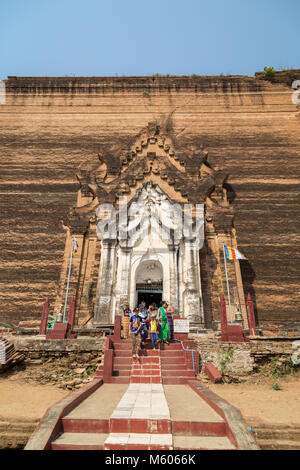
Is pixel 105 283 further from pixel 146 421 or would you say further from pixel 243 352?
pixel 146 421

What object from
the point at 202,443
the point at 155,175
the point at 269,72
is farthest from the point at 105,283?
the point at 269,72

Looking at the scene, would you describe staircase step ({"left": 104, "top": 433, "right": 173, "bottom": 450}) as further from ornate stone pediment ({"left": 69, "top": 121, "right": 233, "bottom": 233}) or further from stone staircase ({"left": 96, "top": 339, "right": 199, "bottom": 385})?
ornate stone pediment ({"left": 69, "top": 121, "right": 233, "bottom": 233})

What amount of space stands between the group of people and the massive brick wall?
23.0 ft

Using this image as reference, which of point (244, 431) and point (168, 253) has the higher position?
point (168, 253)

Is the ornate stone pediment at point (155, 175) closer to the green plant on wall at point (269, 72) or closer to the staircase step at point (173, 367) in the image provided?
the staircase step at point (173, 367)

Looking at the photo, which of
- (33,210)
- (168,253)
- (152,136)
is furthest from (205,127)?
(33,210)

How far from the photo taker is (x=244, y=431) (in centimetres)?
423

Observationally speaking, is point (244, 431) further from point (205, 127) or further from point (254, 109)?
point (254, 109)

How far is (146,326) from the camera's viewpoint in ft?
32.3

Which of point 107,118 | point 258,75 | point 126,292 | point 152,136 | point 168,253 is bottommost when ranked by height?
point 126,292

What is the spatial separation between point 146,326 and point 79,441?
5615 mm

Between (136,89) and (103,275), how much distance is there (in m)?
17.8

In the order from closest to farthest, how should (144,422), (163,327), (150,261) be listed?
(144,422) < (163,327) < (150,261)

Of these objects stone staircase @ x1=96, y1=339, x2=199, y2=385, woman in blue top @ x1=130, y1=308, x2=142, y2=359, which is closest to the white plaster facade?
stone staircase @ x1=96, y1=339, x2=199, y2=385
